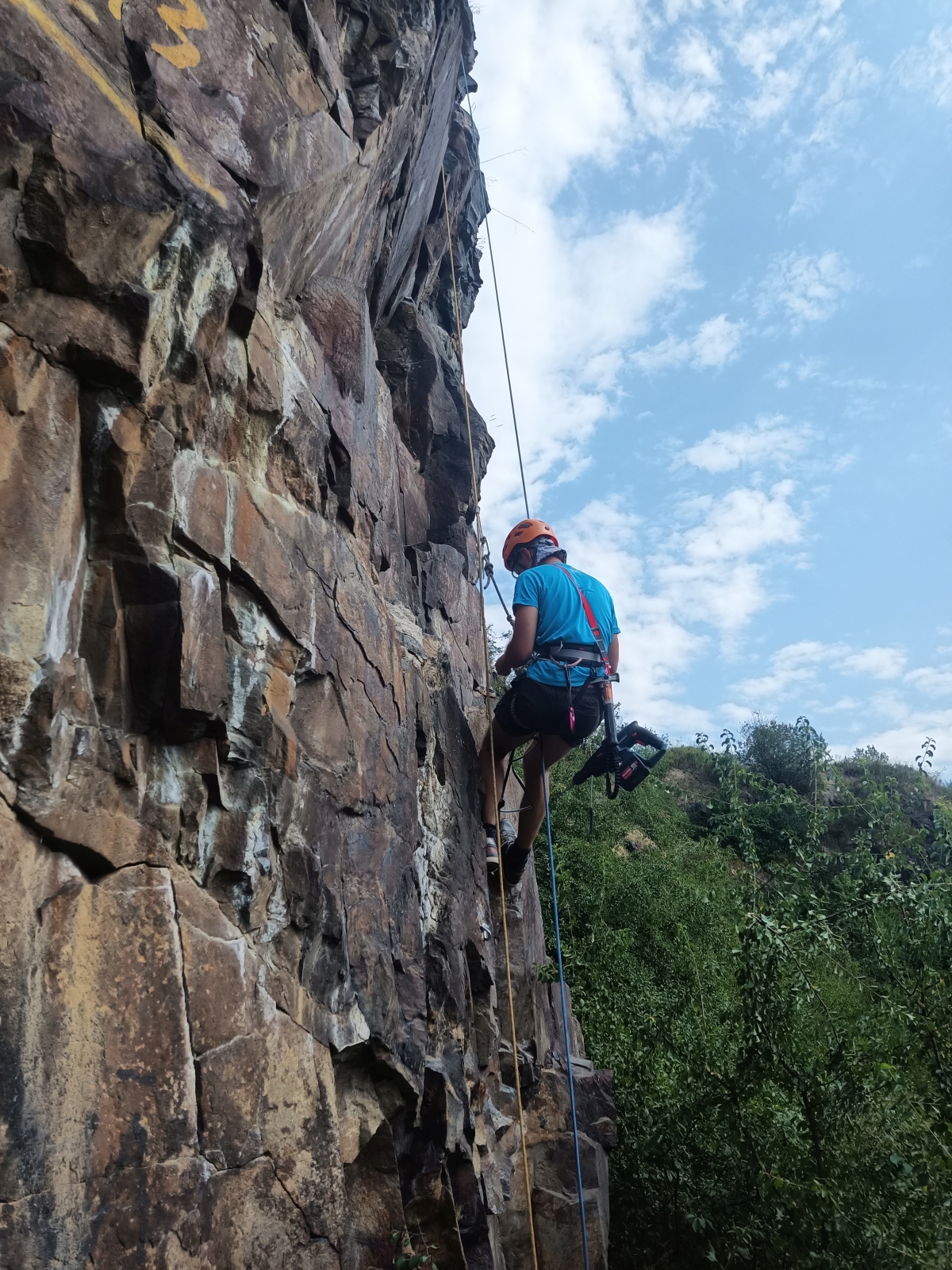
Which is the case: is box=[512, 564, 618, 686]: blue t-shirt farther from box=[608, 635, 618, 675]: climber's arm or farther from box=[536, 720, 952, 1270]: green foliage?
box=[536, 720, 952, 1270]: green foliage

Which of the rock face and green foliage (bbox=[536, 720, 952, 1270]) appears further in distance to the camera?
green foliage (bbox=[536, 720, 952, 1270])

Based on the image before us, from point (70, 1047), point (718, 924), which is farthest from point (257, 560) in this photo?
point (718, 924)

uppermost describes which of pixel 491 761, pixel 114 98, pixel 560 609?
pixel 114 98

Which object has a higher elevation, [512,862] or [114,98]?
[114,98]

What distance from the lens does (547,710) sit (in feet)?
19.5

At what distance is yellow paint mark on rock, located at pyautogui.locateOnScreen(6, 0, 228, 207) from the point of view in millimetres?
2607

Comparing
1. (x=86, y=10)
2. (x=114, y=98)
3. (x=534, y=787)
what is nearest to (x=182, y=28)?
(x=86, y=10)

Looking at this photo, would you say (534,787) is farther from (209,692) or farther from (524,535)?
(209,692)

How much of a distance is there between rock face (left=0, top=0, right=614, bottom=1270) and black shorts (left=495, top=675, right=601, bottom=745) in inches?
42.6

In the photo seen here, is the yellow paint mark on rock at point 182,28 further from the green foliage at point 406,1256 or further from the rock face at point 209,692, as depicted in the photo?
the green foliage at point 406,1256

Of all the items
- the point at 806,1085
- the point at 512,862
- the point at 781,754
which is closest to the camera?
the point at 806,1085

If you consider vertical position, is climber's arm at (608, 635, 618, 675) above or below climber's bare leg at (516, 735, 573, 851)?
above

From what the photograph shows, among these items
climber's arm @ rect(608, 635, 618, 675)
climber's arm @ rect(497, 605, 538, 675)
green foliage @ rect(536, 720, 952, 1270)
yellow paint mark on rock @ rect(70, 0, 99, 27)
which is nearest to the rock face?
yellow paint mark on rock @ rect(70, 0, 99, 27)

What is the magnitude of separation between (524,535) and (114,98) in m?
4.56
